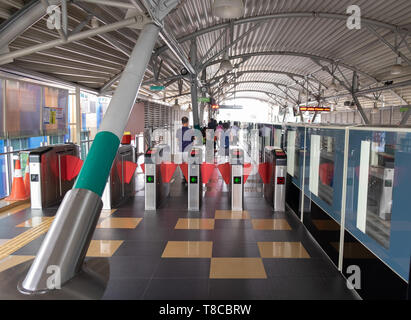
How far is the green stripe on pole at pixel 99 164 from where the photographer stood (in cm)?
216

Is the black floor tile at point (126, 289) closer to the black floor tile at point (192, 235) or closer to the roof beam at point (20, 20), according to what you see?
the black floor tile at point (192, 235)

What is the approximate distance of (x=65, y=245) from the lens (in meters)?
1.76

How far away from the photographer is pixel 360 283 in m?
3.33

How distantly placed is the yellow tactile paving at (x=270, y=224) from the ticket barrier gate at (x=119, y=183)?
3106 millimetres

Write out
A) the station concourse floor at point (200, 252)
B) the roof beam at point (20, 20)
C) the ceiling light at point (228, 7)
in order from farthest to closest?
the roof beam at point (20, 20) → the ceiling light at point (228, 7) → the station concourse floor at point (200, 252)

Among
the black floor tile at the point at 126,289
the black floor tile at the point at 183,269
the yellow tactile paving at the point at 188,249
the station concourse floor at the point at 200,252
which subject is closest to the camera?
the black floor tile at the point at 126,289

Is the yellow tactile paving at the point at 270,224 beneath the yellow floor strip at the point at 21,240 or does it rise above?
above

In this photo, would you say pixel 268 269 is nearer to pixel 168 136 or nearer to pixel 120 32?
pixel 120 32

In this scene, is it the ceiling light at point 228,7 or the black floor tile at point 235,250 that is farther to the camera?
the ceiling light at point 228,7

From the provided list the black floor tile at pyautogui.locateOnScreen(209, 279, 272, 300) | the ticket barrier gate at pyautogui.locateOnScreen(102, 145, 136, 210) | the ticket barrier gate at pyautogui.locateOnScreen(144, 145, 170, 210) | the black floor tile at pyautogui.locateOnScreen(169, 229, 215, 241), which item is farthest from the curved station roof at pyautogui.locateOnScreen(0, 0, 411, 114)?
the black floor tile at pyautogui.locateOnScreen(209, 279, 272, 300)

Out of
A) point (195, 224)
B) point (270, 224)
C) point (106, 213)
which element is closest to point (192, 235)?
point (195, 224)

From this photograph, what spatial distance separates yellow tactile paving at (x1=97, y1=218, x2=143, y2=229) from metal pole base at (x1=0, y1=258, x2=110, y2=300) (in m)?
4.01

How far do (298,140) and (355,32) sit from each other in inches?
451

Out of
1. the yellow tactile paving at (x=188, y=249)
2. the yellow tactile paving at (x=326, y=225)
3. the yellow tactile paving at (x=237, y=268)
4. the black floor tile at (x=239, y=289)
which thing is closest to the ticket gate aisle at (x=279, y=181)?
the yellow tactile paving at (x=326, y=225)
